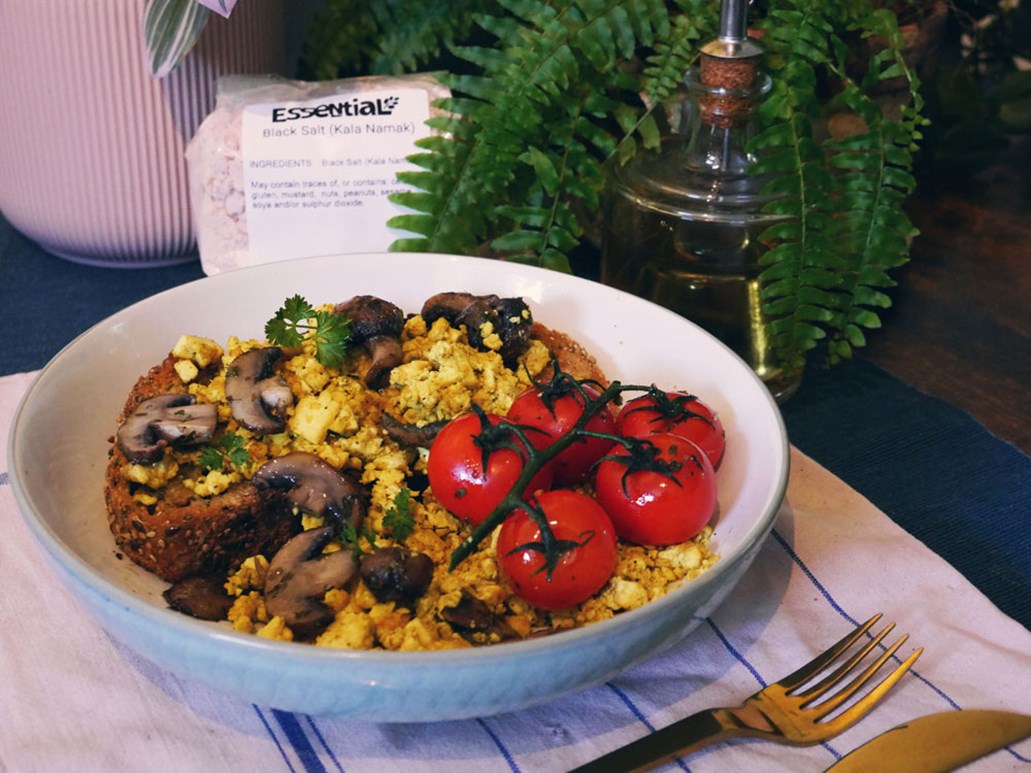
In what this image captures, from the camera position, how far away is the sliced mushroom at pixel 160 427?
1058mm

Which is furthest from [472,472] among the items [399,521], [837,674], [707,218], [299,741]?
[707,218]

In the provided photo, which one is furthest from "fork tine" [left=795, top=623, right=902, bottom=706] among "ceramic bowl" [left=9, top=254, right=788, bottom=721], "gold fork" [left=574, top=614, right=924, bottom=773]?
"ceramic bowl" [left=9, top=254, right=788, bottom=721]

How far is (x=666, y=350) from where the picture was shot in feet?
4.36

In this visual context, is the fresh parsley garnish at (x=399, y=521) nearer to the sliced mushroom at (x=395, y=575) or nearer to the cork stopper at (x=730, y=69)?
the sliced mushroom at (x=395, y=575)

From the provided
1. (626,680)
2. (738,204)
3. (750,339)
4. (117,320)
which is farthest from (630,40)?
(626,680)

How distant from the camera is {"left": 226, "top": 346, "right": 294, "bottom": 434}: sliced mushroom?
1.07 metres

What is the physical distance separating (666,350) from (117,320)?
2.22 feet

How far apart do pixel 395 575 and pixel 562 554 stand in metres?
0.15

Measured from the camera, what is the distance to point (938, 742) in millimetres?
924

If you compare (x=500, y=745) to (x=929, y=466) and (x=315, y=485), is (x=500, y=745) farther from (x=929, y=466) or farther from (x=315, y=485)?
(x=929, y=466)

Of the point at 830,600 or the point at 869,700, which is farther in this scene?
the point at 830,600

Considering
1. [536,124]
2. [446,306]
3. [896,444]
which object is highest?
[536,124]

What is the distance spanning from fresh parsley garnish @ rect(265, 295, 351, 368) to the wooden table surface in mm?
922

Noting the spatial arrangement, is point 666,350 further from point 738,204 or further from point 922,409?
point 922,409
